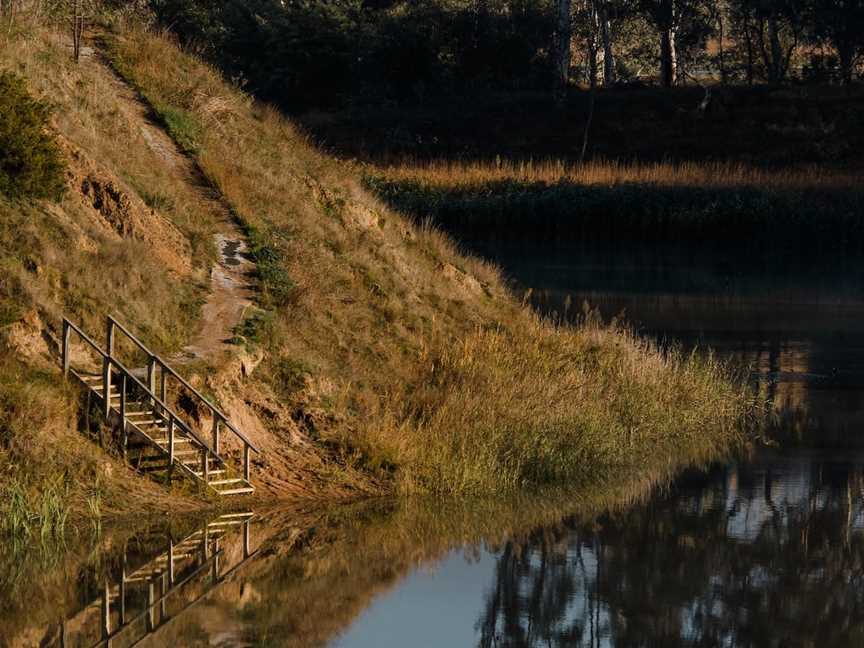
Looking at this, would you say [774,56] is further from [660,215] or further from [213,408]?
[213,408]

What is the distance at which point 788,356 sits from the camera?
40.2m

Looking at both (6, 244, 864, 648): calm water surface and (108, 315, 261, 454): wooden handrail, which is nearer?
(6, 244, 864, 648): calm water surface

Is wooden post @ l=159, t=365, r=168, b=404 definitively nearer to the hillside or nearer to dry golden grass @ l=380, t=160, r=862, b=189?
the hillside

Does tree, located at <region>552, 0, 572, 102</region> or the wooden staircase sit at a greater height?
tree, located at <region>552, 0, 572, 102</region>

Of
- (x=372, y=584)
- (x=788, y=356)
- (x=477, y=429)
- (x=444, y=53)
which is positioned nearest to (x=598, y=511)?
(x=477, y=429)

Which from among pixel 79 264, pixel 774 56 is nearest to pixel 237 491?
pixel 79 264

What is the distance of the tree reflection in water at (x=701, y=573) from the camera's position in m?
18.5

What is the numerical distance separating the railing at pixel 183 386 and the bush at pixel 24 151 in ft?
10.7

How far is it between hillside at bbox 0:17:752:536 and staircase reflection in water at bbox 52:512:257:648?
3.41ft

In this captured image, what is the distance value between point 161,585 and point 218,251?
10.3 metres

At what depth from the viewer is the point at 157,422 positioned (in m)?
22.6

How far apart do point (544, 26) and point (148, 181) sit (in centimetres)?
6450

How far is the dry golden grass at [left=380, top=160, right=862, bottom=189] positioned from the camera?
69.3 meters

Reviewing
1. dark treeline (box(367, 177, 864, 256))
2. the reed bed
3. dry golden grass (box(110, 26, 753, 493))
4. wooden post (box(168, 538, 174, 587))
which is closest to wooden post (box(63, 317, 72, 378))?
wooden post (box(168, 538, 174, 587))
